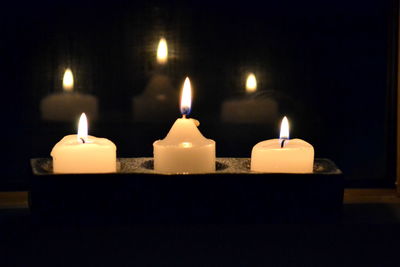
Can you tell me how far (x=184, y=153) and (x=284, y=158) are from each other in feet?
0.41

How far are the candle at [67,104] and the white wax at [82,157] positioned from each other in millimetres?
137

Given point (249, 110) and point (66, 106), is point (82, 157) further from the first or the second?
point (249, 110)

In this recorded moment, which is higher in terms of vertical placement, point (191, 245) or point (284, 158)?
point (284, 158)

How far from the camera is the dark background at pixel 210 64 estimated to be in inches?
41.8

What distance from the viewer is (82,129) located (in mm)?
983

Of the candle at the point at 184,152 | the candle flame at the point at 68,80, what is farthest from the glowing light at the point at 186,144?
the candle flame at the point at 68,80

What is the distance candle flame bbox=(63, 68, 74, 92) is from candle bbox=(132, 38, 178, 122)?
0.09 meters

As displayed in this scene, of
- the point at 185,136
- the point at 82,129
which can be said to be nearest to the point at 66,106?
the point at 82,129

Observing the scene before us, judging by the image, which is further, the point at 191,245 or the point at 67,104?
the point at 67,104

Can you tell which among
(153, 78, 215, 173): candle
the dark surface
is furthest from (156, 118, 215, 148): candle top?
the dark surface

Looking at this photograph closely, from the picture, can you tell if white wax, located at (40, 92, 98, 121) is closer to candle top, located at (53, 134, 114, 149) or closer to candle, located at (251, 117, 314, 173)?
candle top, located at (53, 134, 114, 149)

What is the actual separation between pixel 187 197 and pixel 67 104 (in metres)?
0.27

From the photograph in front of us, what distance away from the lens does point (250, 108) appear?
43.2 inches

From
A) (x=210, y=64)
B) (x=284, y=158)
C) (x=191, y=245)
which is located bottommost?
(x=191, y=245)
